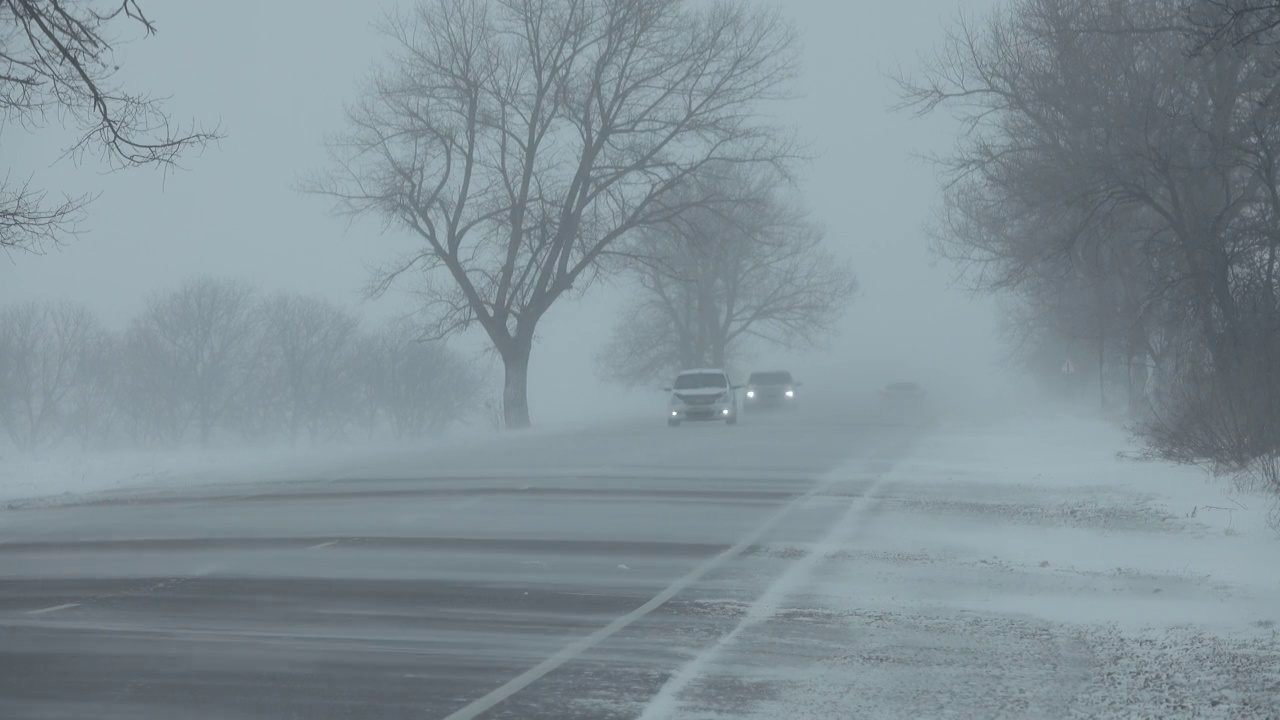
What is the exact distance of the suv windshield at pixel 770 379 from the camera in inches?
2317

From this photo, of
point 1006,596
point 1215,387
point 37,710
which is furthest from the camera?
point 1215,387

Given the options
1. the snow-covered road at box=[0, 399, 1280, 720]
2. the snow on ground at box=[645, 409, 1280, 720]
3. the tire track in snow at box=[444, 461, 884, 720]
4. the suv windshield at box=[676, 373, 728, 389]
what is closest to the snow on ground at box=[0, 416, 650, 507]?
the snow-covered road at box=[0, 399, 1280, 720]

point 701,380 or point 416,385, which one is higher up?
point 416,385

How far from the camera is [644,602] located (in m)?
10.2

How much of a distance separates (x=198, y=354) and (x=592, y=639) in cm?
8174

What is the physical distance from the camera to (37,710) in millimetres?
7004

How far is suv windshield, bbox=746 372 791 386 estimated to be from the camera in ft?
193

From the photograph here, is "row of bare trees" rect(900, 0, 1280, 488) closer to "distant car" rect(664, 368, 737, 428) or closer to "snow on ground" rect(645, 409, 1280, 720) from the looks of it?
"snow on ground" rect(645, 409, 1280, 720)

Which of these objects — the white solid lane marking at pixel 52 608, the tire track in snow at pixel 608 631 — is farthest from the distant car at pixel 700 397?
the white solid lane marking at pixel 52 608

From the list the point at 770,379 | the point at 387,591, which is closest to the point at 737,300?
the point at 770,379

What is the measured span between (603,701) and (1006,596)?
15.4 ft

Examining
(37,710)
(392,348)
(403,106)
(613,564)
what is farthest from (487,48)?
(392,348)

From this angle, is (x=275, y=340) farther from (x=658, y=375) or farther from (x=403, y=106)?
(x=403, y=106)

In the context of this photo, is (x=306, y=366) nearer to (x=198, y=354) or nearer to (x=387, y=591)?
(x=198, y=354)
